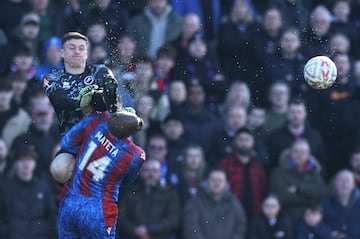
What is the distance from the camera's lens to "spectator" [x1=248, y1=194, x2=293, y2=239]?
16719mm

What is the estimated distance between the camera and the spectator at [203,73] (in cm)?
1791

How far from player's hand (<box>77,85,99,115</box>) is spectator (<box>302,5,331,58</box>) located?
6084mm

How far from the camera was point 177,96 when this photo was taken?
1734 centimetres

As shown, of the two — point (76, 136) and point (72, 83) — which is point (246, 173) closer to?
point (72, 83)

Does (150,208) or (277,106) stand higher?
(277,106)

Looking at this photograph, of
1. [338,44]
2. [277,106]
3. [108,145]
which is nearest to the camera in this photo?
[108,145]

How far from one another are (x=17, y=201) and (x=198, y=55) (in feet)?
11.3

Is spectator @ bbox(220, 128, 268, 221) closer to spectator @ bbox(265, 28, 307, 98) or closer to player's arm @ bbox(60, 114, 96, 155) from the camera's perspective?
spectator @ bbox(265, 28, 307, 98)

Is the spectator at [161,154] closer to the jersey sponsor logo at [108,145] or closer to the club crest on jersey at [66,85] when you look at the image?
the club crest on jersey at [66,85]

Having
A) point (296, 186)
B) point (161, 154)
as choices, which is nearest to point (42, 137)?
point (161, 154)

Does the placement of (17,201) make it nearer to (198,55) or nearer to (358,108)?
(198,55)

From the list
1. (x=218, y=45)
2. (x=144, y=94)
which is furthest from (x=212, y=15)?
(x=144, y=94)

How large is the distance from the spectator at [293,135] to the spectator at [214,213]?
3.34 ft

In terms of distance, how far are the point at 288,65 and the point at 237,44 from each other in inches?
30.1
